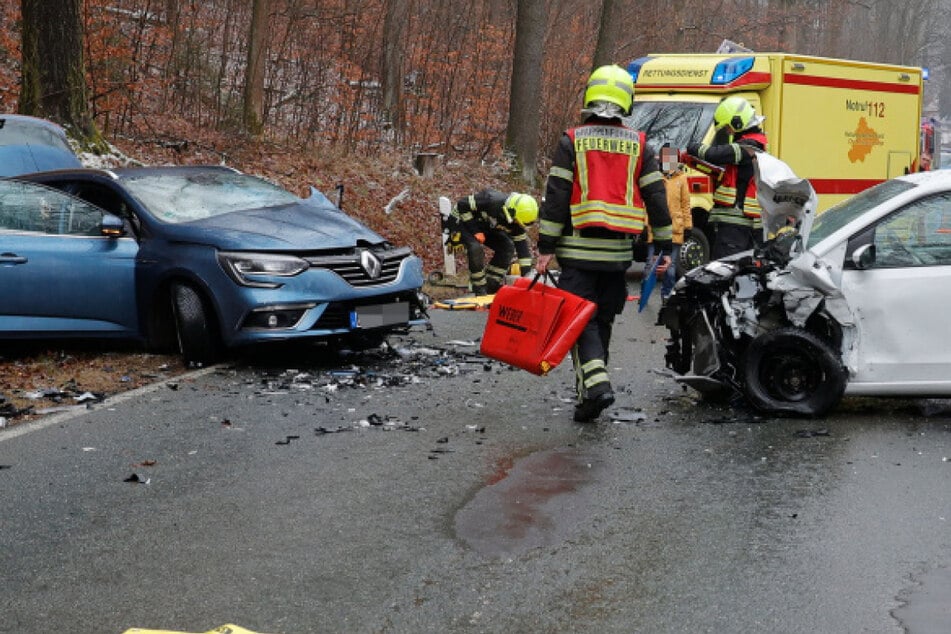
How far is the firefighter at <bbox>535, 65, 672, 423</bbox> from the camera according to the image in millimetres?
7613

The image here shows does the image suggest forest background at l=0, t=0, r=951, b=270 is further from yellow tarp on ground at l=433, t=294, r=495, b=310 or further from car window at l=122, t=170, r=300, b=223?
car window at l=122, t=170, r=300, b=223

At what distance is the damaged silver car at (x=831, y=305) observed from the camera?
24.9 feet

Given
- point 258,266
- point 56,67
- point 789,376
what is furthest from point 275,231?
point 56,67

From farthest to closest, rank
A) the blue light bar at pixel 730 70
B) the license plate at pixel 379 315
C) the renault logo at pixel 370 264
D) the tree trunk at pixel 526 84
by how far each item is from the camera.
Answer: the tree trunk at pixel 526 84, the blue light bar at pixel 730 70, the renault logo at pixel 370 264, the license plate at pixel 379 315

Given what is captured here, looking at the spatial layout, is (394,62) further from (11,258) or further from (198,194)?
(11,258)

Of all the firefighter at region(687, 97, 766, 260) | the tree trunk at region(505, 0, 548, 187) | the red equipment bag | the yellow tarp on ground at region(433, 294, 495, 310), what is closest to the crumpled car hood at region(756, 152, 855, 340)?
the red equipment bag

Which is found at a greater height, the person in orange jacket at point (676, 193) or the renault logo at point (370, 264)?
the person in orange jacket at point (676, 193)

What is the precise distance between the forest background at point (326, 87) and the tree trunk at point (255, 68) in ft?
0.11

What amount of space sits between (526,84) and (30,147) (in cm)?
1136

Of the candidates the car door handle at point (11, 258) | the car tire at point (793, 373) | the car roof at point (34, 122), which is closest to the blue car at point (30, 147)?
the car roof at point (34, 122)

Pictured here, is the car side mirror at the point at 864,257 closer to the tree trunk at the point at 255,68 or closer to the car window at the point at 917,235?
the car window at the point at 917,235

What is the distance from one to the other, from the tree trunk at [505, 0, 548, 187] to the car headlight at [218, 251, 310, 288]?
14.5 meters

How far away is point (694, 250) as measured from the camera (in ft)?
51.2

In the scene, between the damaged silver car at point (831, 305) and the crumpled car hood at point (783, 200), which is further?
the crumpled car hood at point (783, 200)
